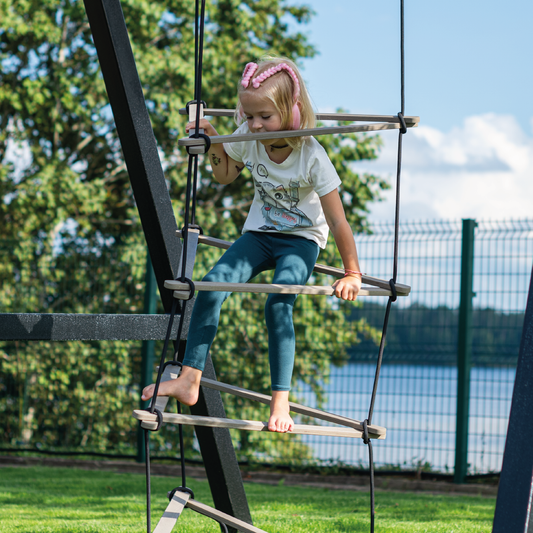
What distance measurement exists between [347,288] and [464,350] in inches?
131

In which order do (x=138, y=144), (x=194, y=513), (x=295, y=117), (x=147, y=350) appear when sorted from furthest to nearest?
(x=147, y=350)
(x=194, y=513)
(x=138, y=144)
(x=295, y=117)

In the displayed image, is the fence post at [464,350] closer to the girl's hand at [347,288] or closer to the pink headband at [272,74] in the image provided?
the pink headband at [272,74]

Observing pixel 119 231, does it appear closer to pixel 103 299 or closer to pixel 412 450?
pixel 103 299

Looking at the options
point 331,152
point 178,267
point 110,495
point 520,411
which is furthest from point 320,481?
point 331,152

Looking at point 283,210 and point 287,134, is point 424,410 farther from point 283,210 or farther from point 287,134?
point 287,134

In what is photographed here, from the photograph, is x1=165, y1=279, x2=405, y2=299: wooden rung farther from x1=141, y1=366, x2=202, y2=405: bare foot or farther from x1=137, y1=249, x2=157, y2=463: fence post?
x1=137, y1=249, x2=157, y2=463: fence post

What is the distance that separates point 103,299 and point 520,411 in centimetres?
478

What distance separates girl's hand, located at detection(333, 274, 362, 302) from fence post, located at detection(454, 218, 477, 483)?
3244 mm

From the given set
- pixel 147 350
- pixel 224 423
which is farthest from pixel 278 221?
pixel 147 350

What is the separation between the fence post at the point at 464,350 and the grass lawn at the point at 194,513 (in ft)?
1.34

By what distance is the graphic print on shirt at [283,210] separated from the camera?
2316 mm

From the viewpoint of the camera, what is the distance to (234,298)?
588cm

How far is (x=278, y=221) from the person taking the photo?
2322mm

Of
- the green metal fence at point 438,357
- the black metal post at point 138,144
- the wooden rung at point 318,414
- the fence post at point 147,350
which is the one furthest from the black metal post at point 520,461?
the fence post at point 147,350
